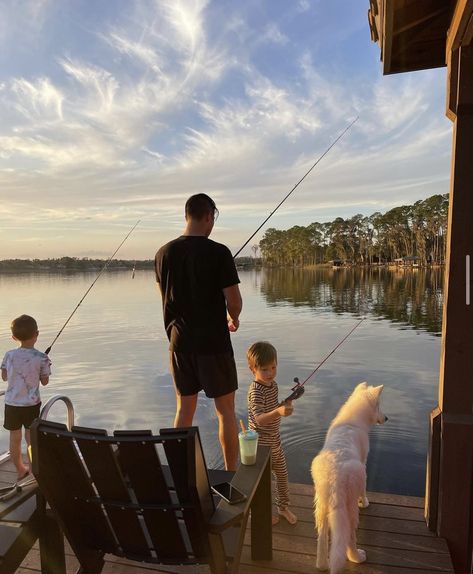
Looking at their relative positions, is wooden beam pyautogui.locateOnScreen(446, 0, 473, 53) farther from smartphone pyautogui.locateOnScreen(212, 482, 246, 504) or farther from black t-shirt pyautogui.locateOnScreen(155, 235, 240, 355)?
smartphone pyautogui.locateOnScreen(212, 482, 246, 504)

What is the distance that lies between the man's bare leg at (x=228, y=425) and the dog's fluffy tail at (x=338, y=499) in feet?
2.65

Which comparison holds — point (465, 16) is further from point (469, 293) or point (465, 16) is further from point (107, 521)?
point (107, 521)

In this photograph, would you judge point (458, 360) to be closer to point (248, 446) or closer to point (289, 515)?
point (248, 446)

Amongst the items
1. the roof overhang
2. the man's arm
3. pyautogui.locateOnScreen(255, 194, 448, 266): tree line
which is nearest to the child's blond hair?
the man's arm

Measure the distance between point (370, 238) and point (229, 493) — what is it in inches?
4548

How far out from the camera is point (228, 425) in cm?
310

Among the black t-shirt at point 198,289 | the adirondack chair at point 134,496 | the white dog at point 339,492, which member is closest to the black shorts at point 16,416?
the black t-shirt at point 198,289

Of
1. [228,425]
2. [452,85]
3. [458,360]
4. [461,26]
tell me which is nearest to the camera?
[461,26]

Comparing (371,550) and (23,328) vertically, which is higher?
(23,328)

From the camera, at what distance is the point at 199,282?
2.92m

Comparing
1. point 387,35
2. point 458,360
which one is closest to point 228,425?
point 458,360

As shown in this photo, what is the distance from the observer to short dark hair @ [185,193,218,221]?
9.79 feet

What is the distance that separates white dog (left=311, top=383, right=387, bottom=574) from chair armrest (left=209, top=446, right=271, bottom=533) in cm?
31

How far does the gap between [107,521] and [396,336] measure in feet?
47.9
